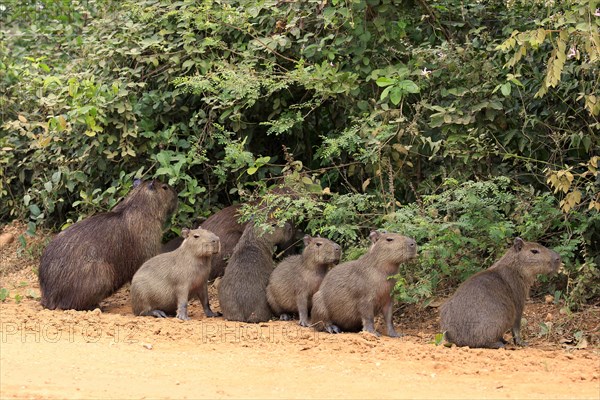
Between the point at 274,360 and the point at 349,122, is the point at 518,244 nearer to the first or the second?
the point at 274,360

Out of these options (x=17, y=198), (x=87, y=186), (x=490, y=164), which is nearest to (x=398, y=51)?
(x=490, y=164)

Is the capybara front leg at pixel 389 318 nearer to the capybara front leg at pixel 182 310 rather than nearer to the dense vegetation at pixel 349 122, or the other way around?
the dense vegetation at pixel 349 122

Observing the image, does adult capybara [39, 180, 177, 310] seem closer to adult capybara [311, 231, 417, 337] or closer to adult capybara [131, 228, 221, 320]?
adult capybara [131, 228, 221, 320]

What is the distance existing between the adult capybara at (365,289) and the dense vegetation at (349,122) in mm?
214

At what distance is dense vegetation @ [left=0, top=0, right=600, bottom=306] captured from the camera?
8914mm

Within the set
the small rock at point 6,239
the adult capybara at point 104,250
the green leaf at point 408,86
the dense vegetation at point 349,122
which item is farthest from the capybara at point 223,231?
the small rock at point 6,239

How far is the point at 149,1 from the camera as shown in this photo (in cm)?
1120

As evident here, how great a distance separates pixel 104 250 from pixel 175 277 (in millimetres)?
873

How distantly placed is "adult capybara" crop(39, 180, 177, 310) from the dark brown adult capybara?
0.41 metres

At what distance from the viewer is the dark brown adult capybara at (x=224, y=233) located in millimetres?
10219

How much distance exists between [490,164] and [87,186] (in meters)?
4.32

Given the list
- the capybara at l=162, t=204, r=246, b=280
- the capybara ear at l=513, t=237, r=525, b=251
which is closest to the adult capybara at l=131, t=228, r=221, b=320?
the capybara at l=162, t=204, r=246, b=280

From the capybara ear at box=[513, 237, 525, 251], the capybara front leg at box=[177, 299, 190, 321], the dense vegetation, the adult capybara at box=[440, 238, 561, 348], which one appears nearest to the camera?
the adult capybara at box=[440, 238, 561, 348]

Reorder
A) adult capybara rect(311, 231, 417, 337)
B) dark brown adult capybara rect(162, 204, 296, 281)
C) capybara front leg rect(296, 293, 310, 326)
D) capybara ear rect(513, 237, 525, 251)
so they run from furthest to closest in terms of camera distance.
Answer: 1. dark brown adult capybara rect(162, 204, 296, 281)
2. capybara front leg rect(296, 293, 310, 326)
3. adult capybara rect(311, 231, 417, 337)
4. capybara ear rect(513, 237, 525, 251)
